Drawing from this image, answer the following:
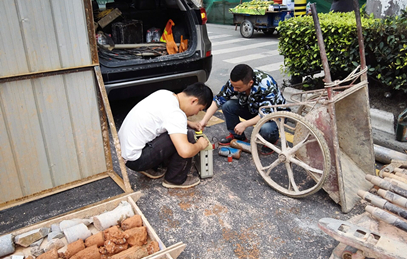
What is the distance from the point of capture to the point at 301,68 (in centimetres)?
494

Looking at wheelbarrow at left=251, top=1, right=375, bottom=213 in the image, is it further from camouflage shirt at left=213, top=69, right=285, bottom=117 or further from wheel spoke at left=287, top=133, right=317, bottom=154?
camouflage shirt at left=213, top=69, right=285, bottom=117

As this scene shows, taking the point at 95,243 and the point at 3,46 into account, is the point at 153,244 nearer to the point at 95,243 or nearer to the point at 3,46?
the point at 95,243

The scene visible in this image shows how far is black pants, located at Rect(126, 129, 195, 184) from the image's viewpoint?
3.02 m

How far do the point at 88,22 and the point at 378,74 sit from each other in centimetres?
332

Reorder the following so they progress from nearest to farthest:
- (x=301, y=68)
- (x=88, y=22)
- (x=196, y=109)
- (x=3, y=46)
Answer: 1. (x=3, y=46)
2. (x=88, y=22)
3. (x=196, y=109)
4. (x=301, y=68)

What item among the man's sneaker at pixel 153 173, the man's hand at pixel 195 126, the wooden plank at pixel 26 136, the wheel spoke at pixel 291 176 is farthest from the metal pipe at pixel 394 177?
the wooden plank at pixel 26 136

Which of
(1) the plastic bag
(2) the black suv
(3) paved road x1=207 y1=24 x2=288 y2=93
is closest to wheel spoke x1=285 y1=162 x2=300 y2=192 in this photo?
(2) the black suv

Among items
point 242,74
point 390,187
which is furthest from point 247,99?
point 390,187

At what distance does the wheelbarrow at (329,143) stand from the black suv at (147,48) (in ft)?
5.25

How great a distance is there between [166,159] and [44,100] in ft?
3.82

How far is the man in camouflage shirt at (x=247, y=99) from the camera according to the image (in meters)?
3.38

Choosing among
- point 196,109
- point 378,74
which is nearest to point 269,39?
point 378,74

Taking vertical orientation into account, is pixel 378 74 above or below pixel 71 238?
above

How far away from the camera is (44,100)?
2.82m
